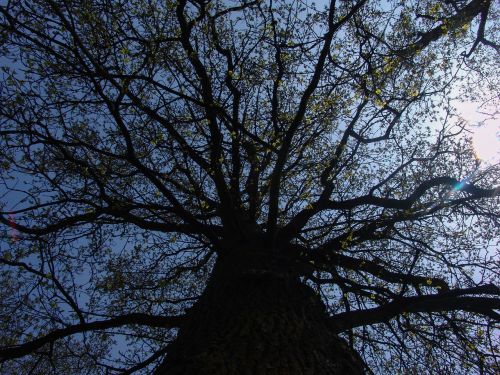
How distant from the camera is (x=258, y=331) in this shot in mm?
2912

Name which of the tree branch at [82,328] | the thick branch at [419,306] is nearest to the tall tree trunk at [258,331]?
the thick branch at [419,306]

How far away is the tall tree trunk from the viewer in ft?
8.08

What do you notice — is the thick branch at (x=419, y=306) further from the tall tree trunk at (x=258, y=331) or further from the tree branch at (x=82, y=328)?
the tree branch at (x=82, y=328)

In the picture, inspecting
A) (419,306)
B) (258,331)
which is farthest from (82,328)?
(419,306)

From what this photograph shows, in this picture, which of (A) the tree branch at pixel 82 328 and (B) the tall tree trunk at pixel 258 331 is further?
(A) the tree branch at pixel 82 328

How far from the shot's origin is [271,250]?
4723 millimetres

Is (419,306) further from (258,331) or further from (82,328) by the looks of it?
(82,328)

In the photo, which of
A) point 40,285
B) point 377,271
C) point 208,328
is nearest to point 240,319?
point 208,328

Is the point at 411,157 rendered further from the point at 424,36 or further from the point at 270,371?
the point at 270,371

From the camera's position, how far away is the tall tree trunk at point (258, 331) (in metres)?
2.46

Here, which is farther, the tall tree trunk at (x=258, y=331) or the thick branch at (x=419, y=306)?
the thick branch at (x=419, y=306)

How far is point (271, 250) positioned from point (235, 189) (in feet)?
6.07

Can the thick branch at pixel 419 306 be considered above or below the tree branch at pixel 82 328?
below

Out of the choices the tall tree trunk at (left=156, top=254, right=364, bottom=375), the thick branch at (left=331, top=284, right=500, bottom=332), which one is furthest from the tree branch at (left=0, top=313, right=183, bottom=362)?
the thick branch at (left=331, top=284, right=500, bottom=332)
